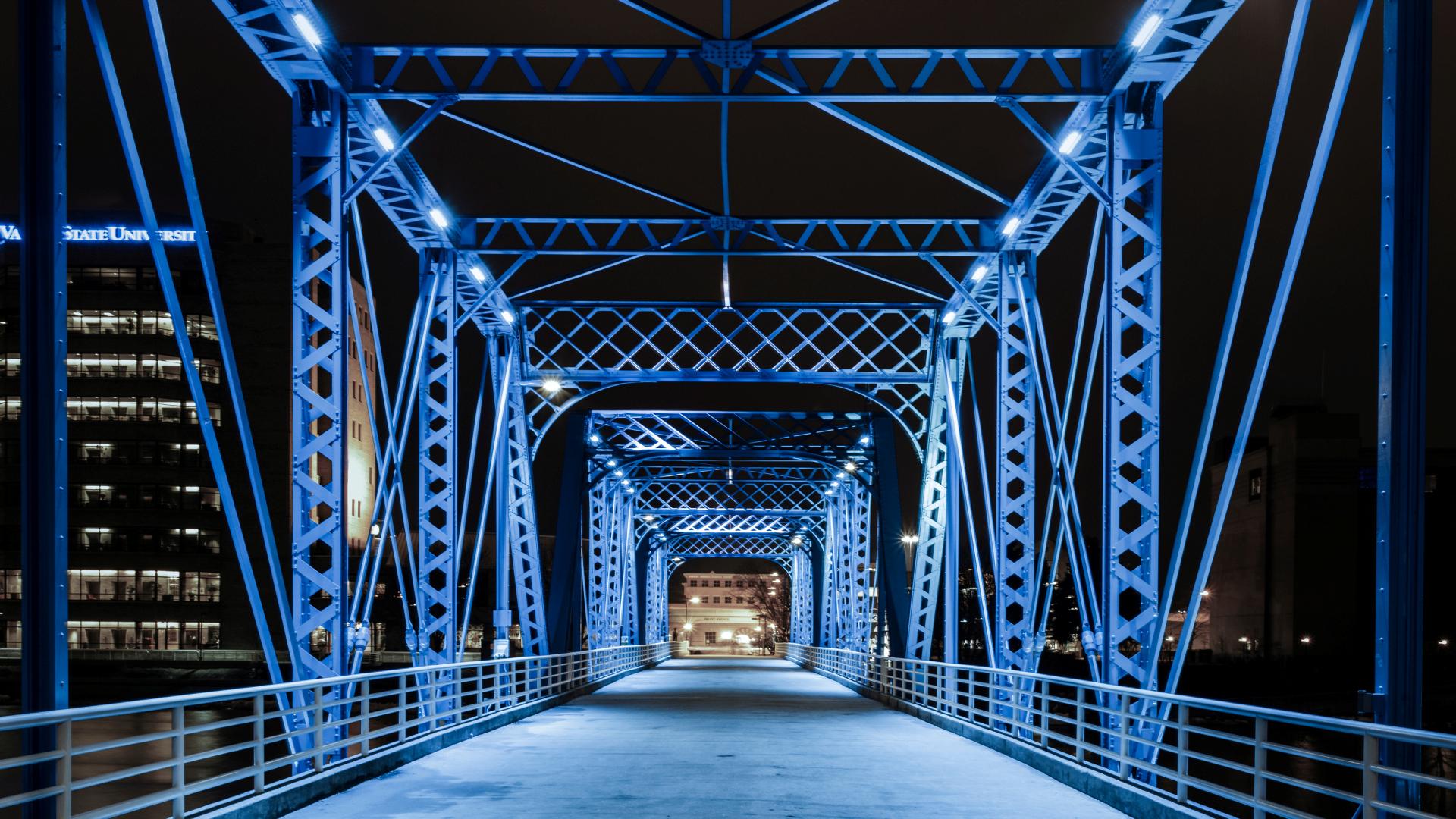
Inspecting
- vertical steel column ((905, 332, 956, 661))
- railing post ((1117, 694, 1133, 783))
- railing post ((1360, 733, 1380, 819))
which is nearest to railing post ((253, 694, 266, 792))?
railing post ((1117, 694, 1133, 783))

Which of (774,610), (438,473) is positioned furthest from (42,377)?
(774,610)

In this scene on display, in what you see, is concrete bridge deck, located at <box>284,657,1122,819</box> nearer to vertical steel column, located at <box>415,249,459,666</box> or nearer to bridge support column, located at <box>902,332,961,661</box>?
vertical steel column, located at <box>415,249,459,666</box>

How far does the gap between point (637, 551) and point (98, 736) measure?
34537 millimetres

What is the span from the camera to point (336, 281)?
14820mm

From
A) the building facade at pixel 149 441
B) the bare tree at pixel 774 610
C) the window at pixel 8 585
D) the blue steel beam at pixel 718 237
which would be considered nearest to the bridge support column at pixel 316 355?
the blue steel beam at pixel 718 237

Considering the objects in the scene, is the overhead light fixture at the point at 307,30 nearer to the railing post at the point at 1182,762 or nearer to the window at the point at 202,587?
the railing post at the point at 1182,762

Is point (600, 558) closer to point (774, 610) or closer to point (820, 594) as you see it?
point (820, 594)

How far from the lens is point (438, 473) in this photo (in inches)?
874

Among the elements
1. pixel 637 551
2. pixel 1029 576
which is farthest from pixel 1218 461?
pixel 1029 576

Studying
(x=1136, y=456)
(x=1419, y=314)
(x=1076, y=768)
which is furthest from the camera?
(x=1136, y=456)

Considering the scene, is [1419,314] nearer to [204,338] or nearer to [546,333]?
[546,333]

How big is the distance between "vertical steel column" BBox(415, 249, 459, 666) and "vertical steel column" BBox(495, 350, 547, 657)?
6.43 m

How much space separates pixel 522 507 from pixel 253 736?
10120 mm

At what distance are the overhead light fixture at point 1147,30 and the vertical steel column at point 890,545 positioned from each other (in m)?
21.5
